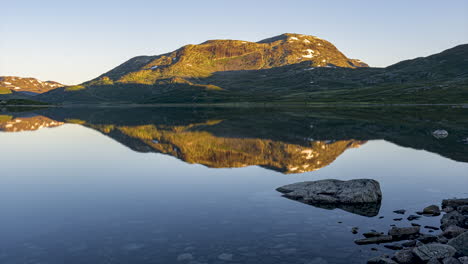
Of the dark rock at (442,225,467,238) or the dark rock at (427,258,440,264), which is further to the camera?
the dark rock at (442,225,467,238)

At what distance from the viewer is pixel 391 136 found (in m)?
69.6

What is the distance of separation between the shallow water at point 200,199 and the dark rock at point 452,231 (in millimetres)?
2607

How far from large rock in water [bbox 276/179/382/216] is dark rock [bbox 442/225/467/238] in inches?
199

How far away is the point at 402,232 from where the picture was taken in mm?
20312

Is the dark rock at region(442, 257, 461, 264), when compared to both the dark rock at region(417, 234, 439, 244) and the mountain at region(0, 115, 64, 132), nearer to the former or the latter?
the dark rock at region(417, 234, 439, 244)

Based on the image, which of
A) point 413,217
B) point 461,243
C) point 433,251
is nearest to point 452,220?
point 413,217

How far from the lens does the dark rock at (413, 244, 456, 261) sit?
16547 mm

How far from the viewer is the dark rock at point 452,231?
1958 centimetres

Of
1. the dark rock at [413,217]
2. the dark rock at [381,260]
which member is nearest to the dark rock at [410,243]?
the dark rock at [381,260]

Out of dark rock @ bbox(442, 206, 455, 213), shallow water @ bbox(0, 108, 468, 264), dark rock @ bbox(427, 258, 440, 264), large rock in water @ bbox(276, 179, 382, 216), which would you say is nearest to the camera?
dark rock @ bbox(427, 258, 440, 264)

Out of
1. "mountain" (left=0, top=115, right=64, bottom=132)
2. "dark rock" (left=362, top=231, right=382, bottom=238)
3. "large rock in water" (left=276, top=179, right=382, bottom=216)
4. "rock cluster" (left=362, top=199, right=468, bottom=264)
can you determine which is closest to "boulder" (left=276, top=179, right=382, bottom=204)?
"large rock in water" (left=276, top=179, right=382, bottom=216)

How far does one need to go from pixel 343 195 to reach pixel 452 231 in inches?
332

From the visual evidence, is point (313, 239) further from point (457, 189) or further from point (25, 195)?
point (25, 195)

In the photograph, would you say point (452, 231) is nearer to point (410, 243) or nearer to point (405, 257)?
point (410, 243)
